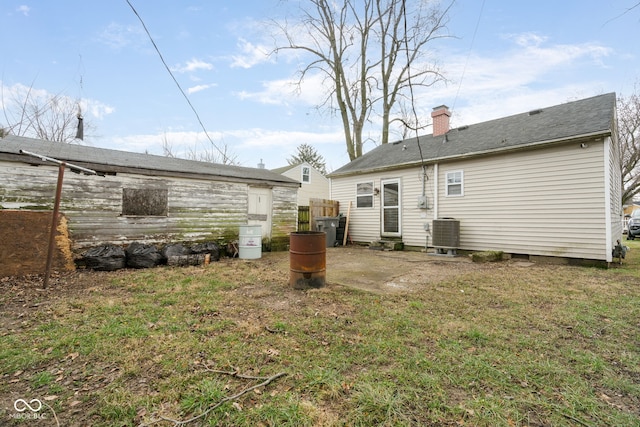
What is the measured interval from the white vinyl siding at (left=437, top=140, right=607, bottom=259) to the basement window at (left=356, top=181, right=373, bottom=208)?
2.82 m

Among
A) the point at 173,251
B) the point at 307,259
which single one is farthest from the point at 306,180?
the point at 307,259

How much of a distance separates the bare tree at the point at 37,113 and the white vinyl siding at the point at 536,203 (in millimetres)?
14282

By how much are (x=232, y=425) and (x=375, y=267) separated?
16.8ft

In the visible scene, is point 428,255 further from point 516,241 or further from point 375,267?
point 375,267

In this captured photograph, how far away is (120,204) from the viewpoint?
6.61 m

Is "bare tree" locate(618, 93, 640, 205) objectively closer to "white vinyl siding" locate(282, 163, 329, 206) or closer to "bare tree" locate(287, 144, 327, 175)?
"white vinyl siding" locate(282, 163, 329, 206)

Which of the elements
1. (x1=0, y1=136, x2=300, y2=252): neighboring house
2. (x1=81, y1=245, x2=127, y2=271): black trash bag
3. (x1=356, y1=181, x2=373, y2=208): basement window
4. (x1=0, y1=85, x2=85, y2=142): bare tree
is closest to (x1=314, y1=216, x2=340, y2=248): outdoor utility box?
(x1=356, y1=181, x2=373, y2=208): basement window

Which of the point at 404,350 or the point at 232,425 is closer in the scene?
the point at 232,425

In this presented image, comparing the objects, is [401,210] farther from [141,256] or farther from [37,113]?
[37,113]

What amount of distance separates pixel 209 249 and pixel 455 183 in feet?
23.9

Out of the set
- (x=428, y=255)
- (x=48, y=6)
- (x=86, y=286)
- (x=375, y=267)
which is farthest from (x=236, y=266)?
(x=48, y=6)

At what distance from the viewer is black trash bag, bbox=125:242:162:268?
604 centimetres

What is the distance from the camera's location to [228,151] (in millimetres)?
22359

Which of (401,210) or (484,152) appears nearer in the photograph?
(484,152)
